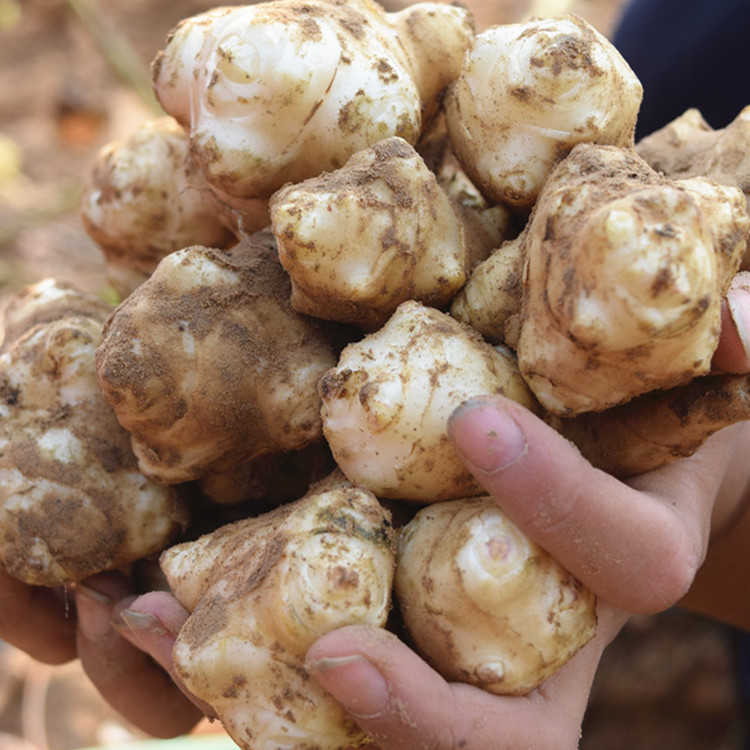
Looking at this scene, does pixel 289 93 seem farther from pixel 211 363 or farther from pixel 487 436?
pixel 487 436

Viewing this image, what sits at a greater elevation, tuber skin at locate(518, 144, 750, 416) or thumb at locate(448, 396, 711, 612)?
tuber skin at locate(518, 144, 750, 416)

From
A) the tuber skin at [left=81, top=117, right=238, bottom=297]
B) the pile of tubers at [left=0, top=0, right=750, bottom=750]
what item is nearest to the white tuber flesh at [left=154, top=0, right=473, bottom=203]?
the pile of tubers at [left=0, top=0, right=750, bottom=750]

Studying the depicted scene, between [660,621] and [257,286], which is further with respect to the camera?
[660,621]

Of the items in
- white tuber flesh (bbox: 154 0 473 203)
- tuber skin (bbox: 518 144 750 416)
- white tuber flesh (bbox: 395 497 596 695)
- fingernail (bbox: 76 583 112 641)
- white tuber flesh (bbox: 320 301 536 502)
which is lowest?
fingernail (bbox: 76 583 112 641)

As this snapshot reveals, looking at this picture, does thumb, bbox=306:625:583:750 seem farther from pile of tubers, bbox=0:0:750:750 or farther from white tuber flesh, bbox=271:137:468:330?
white tuber flesh, bbox=271:137:468:330

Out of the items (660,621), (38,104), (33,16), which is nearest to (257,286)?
(660,621)

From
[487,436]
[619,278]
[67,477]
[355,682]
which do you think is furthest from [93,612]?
[619,278]

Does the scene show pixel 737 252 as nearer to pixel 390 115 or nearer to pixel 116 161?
pixel 390 115
